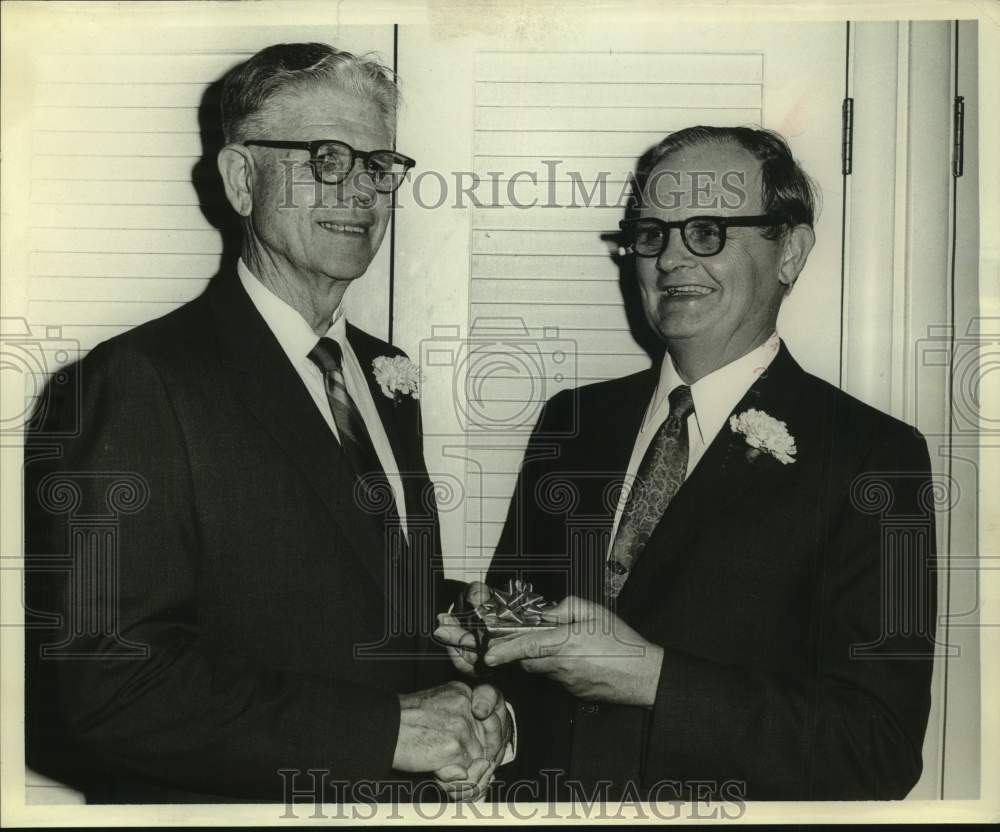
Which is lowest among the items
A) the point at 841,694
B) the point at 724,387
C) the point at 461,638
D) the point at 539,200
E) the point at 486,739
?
the point at 486,739

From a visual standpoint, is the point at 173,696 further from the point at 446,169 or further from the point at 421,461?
the point at 446,169

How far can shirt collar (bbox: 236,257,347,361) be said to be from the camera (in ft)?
6.89

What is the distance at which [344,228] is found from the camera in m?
2.14

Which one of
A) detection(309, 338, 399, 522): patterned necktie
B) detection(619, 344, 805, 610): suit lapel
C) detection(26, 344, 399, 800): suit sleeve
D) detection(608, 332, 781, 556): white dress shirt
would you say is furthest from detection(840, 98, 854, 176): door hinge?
detection(26, 344, 399, 800): suit sleeve

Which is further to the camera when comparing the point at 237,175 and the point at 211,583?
the point at 237,175

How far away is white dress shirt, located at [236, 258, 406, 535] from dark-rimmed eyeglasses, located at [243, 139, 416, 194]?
0.25 m

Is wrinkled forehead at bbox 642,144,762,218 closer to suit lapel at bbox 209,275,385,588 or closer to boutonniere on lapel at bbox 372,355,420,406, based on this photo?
boutonniere on lapel at bbox 372,355,420,406

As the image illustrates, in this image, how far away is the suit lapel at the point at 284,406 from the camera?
2062 millimetres

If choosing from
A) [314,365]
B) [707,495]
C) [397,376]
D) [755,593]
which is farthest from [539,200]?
[755,593]

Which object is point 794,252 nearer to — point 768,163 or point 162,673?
point 768,163

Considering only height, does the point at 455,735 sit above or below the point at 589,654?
below

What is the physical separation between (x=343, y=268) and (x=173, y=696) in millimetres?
910

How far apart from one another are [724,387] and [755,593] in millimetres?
426

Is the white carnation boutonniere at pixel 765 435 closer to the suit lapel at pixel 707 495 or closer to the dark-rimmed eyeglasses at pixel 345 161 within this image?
the suit lapel at pixel 707 495
